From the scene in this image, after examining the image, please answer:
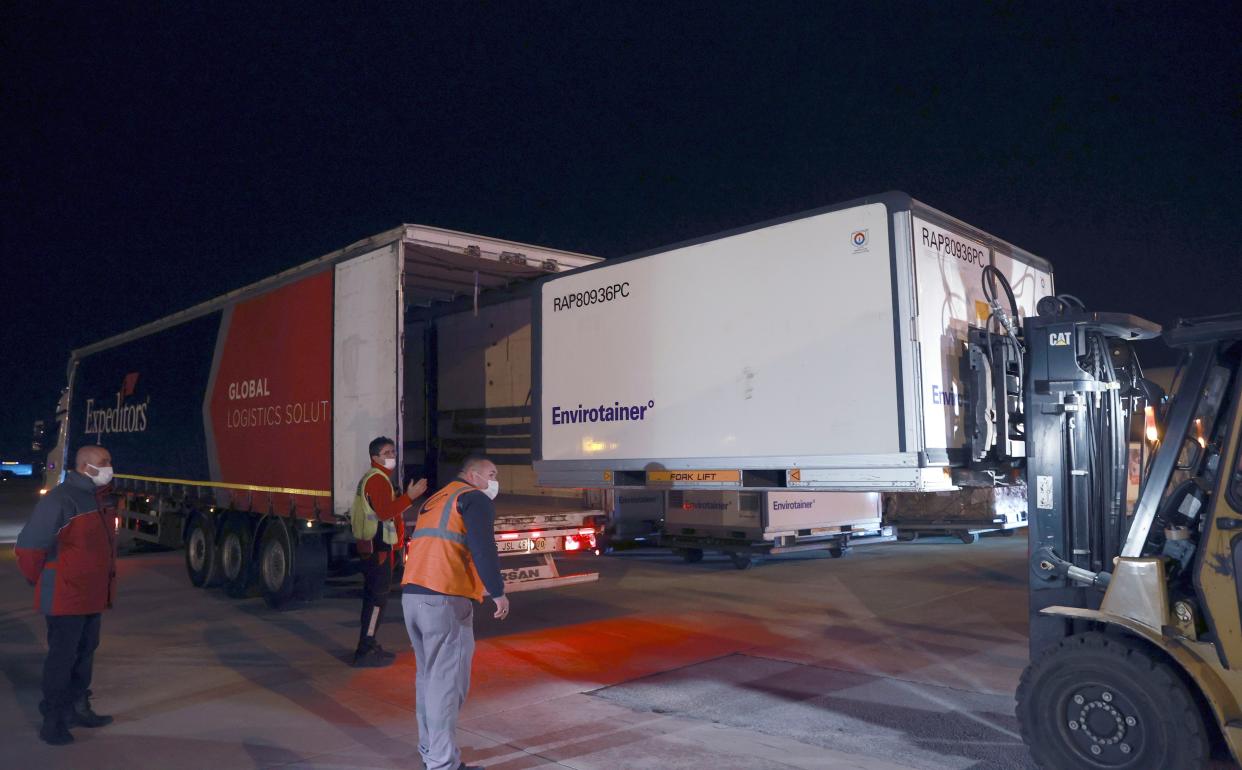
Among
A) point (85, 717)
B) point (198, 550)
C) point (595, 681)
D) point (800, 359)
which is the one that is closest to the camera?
point (85, 717)

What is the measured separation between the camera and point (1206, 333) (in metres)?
4.49

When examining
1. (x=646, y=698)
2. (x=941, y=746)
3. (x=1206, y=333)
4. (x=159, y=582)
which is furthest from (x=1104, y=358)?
(x=159, y=582)

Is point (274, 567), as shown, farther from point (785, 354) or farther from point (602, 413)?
point (785, 354)

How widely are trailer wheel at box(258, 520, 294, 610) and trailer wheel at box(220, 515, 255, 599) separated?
12.0 inches

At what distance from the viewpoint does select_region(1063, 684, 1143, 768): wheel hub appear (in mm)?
4395

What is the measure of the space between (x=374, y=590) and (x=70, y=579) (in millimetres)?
2446

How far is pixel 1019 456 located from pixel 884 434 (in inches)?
36.6

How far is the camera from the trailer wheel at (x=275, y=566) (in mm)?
9883

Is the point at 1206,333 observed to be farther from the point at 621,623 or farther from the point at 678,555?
the point at 678,555

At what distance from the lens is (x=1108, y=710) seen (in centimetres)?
447

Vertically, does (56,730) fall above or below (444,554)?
below

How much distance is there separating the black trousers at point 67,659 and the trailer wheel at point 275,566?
12.5 feet

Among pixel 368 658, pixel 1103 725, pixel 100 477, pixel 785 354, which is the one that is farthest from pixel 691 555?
pixel 1103 725

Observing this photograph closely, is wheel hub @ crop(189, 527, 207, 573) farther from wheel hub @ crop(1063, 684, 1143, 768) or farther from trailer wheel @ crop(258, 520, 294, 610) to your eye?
wheel hub @ crop(1063, 684, 1143, 768)
